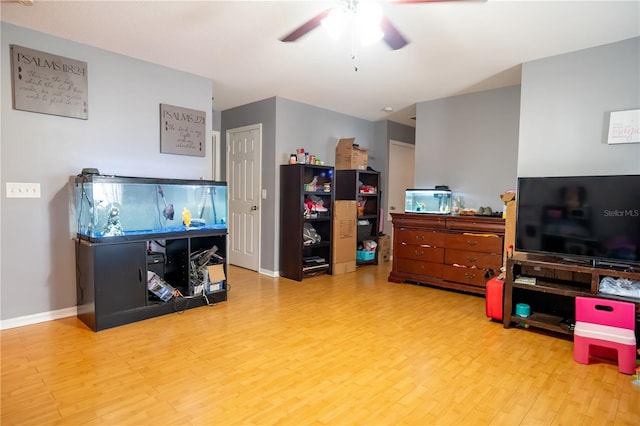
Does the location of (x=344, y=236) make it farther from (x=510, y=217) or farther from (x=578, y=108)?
(x=578, y=108)

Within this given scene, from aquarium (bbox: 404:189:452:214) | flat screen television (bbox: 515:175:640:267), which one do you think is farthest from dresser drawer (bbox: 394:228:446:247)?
flat screen television (bbox: 515:175:640:267)

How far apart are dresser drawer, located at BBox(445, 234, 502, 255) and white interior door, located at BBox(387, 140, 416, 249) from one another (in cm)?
220

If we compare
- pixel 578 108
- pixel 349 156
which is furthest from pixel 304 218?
pixel 578 108

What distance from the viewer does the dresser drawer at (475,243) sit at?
372cm

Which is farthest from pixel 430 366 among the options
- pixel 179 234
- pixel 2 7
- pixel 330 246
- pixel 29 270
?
pixel 2 7

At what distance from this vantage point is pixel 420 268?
431 cm

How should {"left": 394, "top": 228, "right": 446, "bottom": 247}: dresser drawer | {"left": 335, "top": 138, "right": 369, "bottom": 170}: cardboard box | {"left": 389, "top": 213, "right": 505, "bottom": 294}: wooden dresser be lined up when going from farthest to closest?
{"left": 335, "top": 138, "right": 369, "bottom": 170}: cardboard box < {"left": 394, "top": 228, "right": 446, "bottom": 247}: dresser drawer < {"left": 389, "top": 213, "right": 505, "bottom": 294}: wooden dresser

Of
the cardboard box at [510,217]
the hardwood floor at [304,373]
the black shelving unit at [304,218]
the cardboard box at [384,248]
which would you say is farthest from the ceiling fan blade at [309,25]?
the cardboard box at [384,248]

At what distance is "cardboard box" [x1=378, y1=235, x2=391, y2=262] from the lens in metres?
5.73

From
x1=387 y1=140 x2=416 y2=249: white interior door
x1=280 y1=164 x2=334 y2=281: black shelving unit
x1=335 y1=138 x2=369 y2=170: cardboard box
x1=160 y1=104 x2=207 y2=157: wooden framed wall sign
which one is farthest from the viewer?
x1=387 y1=140 x2=416 y2=249: white interior door

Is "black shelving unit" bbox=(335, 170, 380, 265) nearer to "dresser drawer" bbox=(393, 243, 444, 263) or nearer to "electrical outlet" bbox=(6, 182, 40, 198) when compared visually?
"dresser drawer" bbox=(393, 243, 444, 263)

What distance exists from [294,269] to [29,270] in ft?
8.82

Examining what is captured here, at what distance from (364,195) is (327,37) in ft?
9.63

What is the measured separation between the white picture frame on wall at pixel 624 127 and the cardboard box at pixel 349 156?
9.77ft
